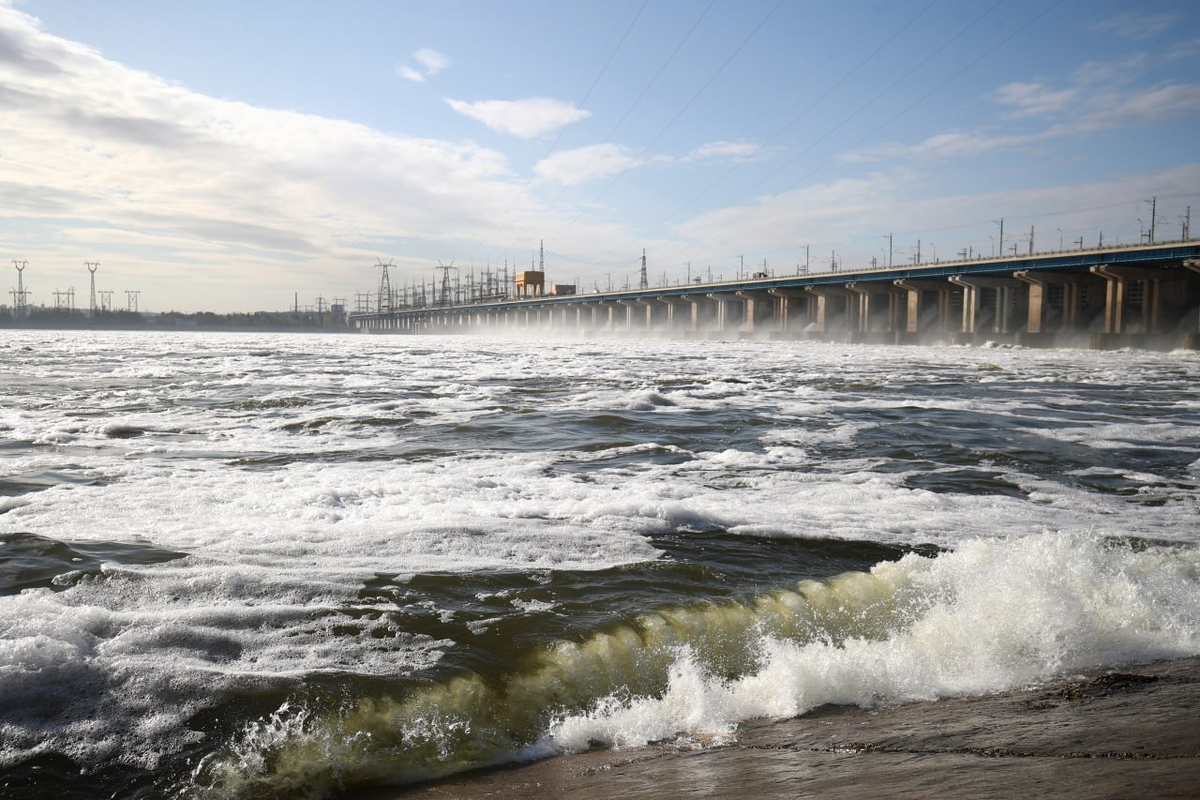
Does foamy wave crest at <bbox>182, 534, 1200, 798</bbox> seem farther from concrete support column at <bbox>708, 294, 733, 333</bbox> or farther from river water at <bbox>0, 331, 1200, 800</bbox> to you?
concrete support column at <bbox>708, 294, 733, 333</bbox>

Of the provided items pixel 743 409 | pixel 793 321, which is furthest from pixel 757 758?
pixel 793 321

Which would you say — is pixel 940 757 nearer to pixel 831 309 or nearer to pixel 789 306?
pixel 831 309

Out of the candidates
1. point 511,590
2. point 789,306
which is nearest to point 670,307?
point 789,306

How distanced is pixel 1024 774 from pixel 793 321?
84323 millimetres

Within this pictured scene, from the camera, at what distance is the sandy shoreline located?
2.60m

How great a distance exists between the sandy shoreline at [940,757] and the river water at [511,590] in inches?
8.0

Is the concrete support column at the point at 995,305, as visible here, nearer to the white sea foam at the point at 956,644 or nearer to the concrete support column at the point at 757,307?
the concrete support column at the point at 757,307

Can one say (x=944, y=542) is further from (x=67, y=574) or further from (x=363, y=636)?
(x=67, y=574)

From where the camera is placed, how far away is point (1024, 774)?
104 inches

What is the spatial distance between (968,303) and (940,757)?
218 feet

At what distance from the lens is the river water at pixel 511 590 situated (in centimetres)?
345

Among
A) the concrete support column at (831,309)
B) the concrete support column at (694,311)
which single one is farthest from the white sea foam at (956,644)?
the concrete support column at (694,311)

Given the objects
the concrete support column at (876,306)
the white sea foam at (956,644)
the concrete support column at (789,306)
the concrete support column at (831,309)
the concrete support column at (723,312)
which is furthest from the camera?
the concrete support column at (723,312)

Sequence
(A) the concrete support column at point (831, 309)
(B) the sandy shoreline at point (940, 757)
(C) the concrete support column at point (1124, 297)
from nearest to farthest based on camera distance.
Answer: (B) the sandy shoreline at point (940, 757), (C) the concrete support column at point (1124, 297), (A) the concrete support column at point (831, 309)
